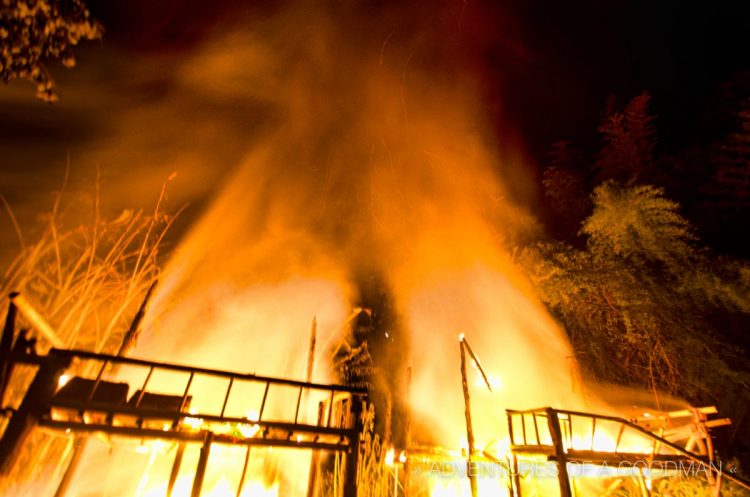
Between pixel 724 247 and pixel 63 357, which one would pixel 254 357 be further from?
pixel 724 247

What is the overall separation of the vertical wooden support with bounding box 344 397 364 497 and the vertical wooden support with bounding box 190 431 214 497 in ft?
7.88

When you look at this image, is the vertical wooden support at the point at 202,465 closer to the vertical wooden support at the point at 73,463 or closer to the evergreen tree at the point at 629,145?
the vertical wooden support at the point at 73,463

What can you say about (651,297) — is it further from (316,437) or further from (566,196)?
(316,437)

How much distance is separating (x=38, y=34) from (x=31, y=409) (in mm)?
5568

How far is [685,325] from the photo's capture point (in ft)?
48.0

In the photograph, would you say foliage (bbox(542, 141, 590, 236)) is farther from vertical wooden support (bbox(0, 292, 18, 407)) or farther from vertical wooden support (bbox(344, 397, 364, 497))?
vertical wooden support (bbox(0, 292, 18, 407))

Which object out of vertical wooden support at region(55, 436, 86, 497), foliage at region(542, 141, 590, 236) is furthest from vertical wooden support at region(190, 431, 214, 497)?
foliage at region(542, 141, 590, 236)

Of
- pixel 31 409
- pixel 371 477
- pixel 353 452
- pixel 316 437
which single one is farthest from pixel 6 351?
pixel 371 477

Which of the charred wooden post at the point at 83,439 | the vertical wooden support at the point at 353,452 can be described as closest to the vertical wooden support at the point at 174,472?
the charred wooden post at the point at 83,439

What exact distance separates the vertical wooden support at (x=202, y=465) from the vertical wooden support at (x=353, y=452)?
240 cm

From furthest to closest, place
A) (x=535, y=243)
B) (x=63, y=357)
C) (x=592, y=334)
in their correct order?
(x=535, y=243), (x=592, y=334), (x=63, y=357)

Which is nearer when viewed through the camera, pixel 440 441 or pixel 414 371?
pixel 440 441

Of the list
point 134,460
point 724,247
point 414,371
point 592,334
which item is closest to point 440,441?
point 414,371

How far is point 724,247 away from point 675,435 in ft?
27.7
